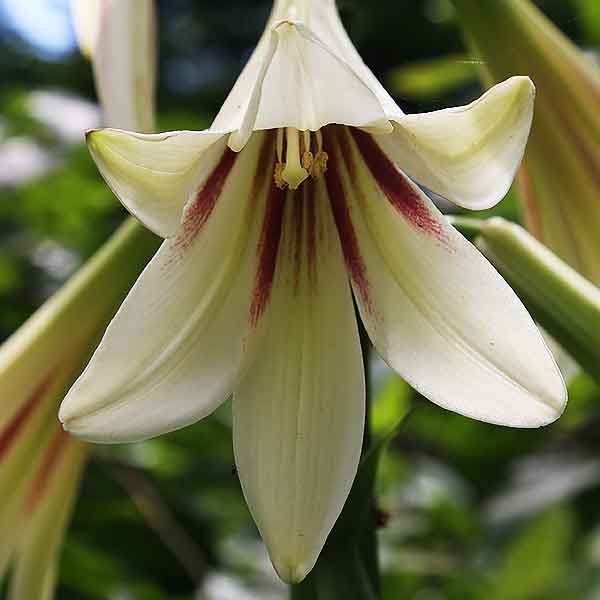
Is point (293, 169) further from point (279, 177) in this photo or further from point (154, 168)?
point (154, 168)

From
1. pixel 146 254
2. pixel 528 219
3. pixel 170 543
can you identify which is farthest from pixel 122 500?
pixel 528 219

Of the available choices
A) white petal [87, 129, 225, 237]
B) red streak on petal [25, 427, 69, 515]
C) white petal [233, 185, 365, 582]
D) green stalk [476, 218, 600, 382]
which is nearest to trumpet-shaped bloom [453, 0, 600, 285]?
green stalk [476, 218, 600, 382]

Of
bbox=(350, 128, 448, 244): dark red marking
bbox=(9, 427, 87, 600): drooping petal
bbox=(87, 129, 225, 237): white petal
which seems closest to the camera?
bbox=(87, 129, 225, 237): white petal

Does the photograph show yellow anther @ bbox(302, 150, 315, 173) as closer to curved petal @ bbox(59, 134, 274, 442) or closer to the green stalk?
curved petal @ bbox(59, 134, 274, 442)

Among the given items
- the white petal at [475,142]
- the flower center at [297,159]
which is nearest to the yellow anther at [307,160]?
the flower center at [297,159]

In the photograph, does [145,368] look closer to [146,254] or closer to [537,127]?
[146,254]

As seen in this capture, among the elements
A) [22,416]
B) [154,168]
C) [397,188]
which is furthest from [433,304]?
[22,416]
